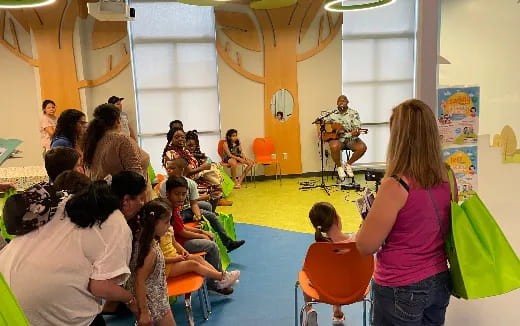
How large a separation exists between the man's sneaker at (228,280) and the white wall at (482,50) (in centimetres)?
217

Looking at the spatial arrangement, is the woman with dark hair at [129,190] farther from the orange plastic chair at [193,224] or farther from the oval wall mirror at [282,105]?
the oval wall mirror at [282,105]

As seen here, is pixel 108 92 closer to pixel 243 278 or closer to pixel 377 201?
pixel 243 278

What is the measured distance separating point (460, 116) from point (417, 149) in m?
0.86

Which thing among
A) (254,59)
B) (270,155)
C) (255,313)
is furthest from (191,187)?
(254,59)

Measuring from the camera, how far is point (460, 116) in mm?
2367

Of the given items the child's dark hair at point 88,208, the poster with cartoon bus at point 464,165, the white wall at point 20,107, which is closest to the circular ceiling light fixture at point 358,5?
the poster with cartoon bus at point 464,165

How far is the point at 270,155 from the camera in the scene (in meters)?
8.08

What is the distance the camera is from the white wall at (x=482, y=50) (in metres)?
2.34

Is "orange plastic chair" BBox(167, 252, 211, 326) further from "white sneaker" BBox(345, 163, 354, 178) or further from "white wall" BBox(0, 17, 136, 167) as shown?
"white wall" BBox(0, 17, 136, 167)

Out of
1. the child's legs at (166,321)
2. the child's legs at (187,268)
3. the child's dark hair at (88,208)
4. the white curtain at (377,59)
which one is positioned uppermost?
the white curtain at (377,59)

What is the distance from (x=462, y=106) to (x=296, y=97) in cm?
599

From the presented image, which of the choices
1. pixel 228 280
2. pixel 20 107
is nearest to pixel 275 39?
pixel 20 107

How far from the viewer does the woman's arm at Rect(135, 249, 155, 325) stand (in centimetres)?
242

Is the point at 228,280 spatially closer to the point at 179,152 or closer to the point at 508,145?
the point at 179,152
